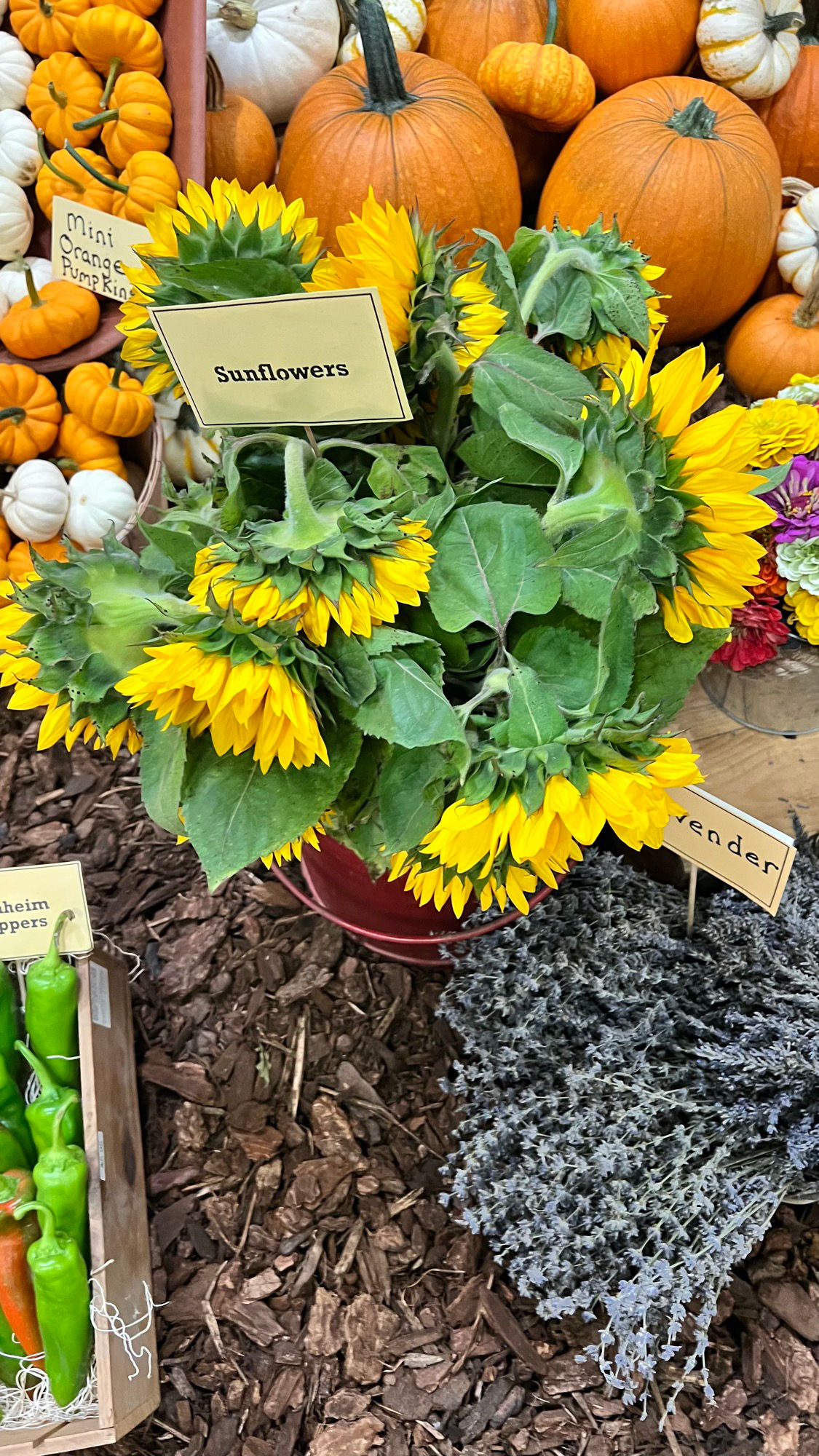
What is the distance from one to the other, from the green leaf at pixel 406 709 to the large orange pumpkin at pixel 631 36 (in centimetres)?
142

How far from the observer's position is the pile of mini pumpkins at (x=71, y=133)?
1.57 m

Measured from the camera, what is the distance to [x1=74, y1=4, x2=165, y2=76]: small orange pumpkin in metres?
1.59

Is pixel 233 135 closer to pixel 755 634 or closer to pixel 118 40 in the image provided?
pixel 118 40

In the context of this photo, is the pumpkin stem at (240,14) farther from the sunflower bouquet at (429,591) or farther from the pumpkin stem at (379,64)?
the sunflower bouquet at (429,591)

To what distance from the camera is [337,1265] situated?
3.94 ft

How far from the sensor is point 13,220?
1.64 metres

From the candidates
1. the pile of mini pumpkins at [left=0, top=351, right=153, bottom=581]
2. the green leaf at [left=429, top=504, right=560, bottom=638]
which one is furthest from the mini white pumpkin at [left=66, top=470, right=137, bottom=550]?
the green leaf at [left=429, top=504, right=560, bottom=638]

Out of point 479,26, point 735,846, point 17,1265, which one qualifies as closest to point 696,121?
point 479,26

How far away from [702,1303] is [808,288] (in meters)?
1.45

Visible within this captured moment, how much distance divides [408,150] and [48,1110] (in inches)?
54.1

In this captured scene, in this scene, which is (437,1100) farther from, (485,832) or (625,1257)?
(485,832)

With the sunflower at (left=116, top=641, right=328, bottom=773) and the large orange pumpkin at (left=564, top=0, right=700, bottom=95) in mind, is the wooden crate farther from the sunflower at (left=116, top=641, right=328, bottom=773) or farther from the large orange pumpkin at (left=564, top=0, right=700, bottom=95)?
the large orange pumpkin at (left=564, top=0, right=700, bottom=95)

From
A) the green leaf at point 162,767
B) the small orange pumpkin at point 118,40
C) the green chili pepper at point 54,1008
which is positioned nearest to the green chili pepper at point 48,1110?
the green chili pepper at point 54,1008

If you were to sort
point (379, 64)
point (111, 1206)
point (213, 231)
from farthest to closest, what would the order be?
point (379, 64), point (111, 1206), point (213, 231)
